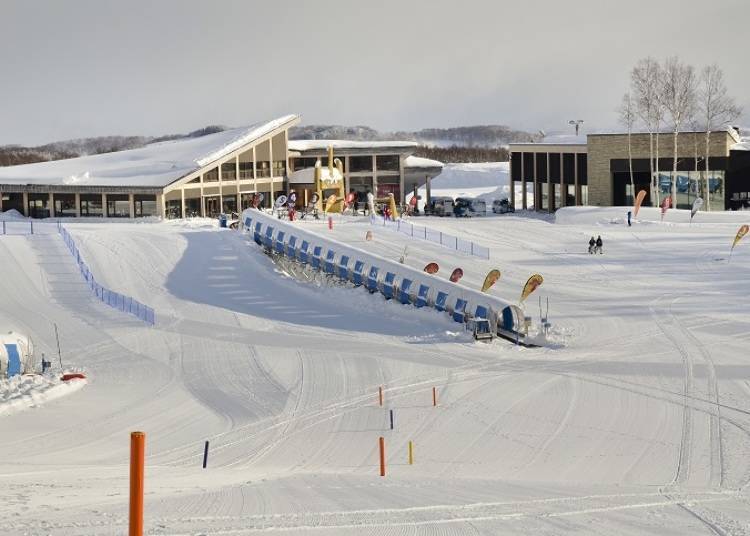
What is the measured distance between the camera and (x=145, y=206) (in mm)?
65812

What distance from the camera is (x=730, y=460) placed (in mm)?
21078

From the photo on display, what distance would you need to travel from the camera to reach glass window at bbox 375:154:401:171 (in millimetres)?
85188

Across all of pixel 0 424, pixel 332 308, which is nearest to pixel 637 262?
pixel 332 308

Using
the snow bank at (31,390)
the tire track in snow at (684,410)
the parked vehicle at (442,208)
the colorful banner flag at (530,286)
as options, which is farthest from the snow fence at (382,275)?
the parked vehicle at (442,208)

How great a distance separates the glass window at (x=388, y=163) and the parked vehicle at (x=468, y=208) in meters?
8.96

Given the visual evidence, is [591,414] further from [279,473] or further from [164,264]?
[164,264]

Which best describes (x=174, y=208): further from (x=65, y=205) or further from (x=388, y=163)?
(x=388, y=163)

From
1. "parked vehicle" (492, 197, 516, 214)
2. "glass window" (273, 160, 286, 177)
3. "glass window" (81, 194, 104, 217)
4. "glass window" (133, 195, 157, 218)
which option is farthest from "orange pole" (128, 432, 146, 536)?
"parked vehicle" (492, 197, 516, 214)

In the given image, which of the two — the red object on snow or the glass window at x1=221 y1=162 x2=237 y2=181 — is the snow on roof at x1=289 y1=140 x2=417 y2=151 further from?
the red object on snow

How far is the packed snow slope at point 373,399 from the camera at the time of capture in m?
14.8

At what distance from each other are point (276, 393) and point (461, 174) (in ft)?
349

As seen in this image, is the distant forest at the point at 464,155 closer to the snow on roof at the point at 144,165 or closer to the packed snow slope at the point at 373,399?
the snow on roof at the point at 144,165

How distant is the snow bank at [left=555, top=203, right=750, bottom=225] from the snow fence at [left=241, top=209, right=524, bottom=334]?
2208cm

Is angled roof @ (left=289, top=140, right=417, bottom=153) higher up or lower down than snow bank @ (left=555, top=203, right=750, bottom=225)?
higher up
